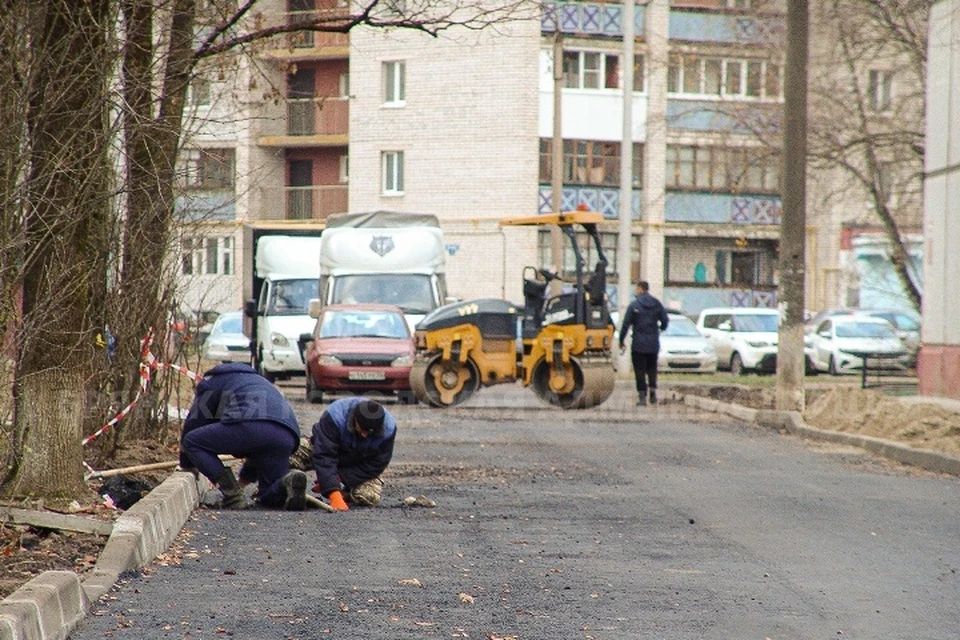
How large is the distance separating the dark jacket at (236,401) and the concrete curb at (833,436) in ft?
24.2

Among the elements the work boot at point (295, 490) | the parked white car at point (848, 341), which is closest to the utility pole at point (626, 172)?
the parked white car at point (848, 341)

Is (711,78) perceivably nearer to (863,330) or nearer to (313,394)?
(863,330)

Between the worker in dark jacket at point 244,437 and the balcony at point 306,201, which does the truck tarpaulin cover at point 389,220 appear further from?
the balcony at point 306,201

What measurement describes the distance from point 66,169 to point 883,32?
24.9 m

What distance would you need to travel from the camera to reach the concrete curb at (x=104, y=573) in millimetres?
7258

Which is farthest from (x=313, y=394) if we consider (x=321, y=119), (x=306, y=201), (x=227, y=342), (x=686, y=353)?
(x=321, y=119)

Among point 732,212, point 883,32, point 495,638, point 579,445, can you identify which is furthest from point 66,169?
point 732,212

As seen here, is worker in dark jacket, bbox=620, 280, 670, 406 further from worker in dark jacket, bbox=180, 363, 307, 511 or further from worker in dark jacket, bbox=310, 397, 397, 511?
worker in dark jacket, bbox=180, 363, 307, 511

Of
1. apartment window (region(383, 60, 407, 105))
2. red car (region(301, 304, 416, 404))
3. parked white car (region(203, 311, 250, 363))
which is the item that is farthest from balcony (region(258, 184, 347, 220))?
red car (region(301, 304, 416, 404))

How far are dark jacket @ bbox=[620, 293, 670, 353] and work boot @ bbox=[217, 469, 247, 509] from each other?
15.5 meters

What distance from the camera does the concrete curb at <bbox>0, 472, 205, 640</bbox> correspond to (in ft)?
23.8

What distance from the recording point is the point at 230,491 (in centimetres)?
1352

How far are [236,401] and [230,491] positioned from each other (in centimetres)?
66

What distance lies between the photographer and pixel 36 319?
1135cm
